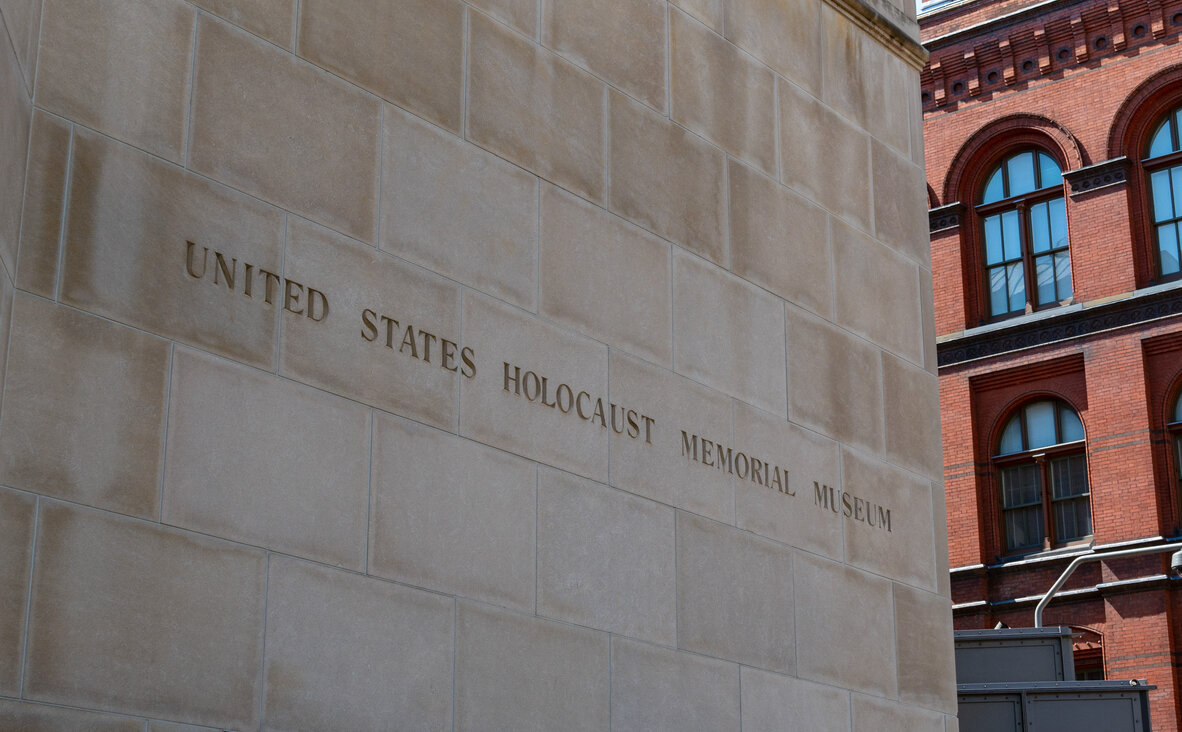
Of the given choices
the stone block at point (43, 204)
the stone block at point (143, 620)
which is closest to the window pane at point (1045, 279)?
the stone block at point (143, 620)

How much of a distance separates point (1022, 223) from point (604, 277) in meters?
28.2

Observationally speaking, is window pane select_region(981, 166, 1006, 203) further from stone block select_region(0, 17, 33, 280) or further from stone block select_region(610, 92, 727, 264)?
stone block select_region(0, 17, 33, 280)

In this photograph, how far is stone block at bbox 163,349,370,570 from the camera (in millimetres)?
6805

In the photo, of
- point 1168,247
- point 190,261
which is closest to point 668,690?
point 190,261

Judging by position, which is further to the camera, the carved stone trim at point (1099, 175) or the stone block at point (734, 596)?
the carved stone trim at point (1099, 175)

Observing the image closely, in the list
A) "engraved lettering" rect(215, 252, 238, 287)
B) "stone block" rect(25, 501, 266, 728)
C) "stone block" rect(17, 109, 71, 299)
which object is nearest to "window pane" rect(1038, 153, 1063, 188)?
"engraved lettering" rect(215, 252, 238, 287)

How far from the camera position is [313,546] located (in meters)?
7.28

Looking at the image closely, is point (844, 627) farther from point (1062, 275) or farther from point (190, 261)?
point (1062, 275)

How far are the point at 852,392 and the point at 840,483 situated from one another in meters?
0.72

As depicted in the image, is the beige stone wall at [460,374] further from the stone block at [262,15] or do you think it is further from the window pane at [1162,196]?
the window pane at [1162,196]

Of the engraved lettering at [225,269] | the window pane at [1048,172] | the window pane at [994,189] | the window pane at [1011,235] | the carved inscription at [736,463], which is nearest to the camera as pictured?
the engraved lettering at [225,269]

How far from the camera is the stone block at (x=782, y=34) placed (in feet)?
36.1

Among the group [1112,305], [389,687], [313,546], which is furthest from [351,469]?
[1112,305]

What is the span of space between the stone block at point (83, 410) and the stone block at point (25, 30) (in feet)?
3.06
